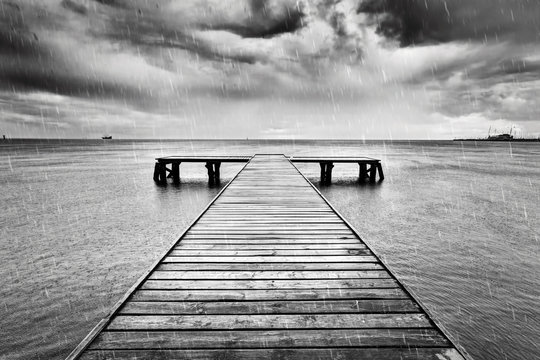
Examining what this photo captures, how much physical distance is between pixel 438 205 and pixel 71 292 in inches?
583

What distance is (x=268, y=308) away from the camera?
2607 millimetres

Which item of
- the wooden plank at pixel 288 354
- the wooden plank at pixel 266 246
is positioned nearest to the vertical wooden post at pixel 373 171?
the wooden plank at pixel 266 246

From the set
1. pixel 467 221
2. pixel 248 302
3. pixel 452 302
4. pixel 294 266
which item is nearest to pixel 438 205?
pixel 467 221

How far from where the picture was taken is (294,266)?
3492 mm

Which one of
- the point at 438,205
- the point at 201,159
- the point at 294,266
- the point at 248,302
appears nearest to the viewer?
the point at 248,302

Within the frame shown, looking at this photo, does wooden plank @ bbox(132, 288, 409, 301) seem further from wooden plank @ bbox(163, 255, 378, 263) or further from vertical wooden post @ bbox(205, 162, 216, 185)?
Result: vertical wooden post @ bbox(205, 162, 216, 185)

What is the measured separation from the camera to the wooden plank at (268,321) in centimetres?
236

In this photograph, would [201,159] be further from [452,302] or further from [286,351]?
[286,351]

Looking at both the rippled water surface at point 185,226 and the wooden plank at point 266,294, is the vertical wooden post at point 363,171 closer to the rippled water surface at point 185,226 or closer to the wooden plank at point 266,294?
the rippled water surface at point 185,226

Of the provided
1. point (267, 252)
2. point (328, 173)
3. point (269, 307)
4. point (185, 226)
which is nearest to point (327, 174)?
point (328, 173)

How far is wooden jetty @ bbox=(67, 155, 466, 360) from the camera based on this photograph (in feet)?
6.98

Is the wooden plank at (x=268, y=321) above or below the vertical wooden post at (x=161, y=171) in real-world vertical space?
below

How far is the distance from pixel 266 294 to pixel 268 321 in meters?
0.43

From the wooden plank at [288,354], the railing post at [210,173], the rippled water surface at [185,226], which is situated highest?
the railing post at [210,173]
